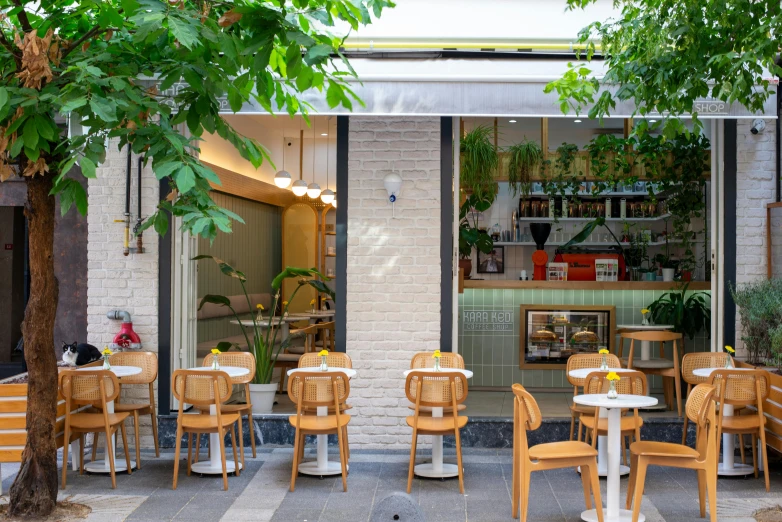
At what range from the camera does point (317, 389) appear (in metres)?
6.64

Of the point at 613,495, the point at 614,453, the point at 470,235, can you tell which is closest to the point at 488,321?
the point at 470,235

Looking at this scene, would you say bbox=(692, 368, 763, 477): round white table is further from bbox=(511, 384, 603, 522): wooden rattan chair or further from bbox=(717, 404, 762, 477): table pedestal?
bbox=(511, 384, 603, 522): wooden rattan chair

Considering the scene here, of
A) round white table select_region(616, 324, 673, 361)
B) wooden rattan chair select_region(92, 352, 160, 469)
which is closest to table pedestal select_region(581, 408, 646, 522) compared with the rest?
round white table select_region(616, 324, 673, 361)

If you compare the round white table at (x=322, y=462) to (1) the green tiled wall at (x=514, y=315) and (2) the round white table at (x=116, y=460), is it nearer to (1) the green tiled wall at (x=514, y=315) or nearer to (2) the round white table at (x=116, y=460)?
(2) the round white table at (x=116, y=460)

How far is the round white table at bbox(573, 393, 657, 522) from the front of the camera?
18.2 feet

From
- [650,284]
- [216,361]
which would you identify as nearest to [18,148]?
[216,361]

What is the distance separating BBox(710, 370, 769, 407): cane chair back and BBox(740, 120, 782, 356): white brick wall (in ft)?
4.74

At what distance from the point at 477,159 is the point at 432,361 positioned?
3669 mm

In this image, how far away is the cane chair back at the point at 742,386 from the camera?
6.56 metres

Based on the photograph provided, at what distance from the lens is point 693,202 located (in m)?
10.4

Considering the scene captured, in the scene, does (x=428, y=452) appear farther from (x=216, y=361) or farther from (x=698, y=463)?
(x=698, y=463)

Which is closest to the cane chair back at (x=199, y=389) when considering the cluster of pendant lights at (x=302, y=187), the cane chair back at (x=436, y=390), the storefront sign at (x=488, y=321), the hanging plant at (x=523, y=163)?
the cane chair back at (x=436, y=390)

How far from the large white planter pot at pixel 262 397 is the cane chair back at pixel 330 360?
95 cm

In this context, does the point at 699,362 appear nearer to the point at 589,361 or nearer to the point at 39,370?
the point at 589,361
